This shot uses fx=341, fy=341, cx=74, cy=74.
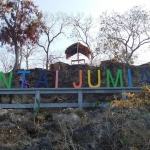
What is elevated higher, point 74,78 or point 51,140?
point 74,78

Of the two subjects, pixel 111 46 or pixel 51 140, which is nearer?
pixel 51 140

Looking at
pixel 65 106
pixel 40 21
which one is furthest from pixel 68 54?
pixel 65 106

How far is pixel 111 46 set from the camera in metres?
26.1

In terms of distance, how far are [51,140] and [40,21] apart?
17545 millimetres

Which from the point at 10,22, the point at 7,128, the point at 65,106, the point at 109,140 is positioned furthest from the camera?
Result: the point at 10,22

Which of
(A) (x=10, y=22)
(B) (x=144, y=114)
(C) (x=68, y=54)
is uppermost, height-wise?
(A) (x=10, y=22)

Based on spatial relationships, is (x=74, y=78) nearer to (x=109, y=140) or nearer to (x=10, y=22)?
(x=10, y=22)

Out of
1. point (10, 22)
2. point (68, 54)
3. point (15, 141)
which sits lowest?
point (15, 141)

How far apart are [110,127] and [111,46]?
19299 millimetres

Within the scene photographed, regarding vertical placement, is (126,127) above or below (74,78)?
below

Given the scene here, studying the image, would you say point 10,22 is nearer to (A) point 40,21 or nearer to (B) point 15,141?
(A) point 40,21

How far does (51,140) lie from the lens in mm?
7051

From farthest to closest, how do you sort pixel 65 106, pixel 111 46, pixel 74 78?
pixel 111 46, pixel 74 78, pixel 65 106

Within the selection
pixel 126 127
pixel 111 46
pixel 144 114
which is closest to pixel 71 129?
pixel 126 127
